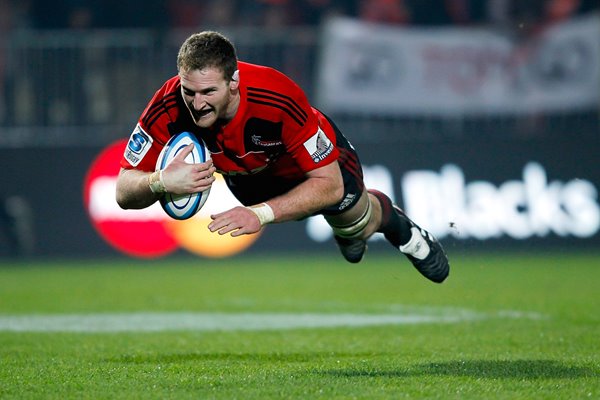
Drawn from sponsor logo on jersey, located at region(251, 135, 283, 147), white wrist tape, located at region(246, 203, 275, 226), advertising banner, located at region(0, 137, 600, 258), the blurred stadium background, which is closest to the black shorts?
sponsor logo on jersey, located at region(251, 135, 283, 147)

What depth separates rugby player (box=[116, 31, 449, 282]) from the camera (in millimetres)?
6008

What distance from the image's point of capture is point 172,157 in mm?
6129

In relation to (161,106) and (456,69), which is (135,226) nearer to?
(456,69)

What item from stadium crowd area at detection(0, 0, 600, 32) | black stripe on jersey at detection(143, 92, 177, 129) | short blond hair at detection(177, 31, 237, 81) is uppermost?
short blond hair at detection(177, 31, 237, 81)

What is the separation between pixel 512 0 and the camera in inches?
591

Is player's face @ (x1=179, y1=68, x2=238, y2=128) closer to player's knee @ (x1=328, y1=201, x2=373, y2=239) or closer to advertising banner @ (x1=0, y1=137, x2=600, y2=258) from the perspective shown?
player's knee @ (x1=328, y1=201, x2=373, y2=239)

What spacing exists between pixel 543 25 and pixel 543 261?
3.12 meters

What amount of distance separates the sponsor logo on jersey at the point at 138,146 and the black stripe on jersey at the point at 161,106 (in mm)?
90

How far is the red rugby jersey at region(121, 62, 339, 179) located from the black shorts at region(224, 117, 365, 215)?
64cm

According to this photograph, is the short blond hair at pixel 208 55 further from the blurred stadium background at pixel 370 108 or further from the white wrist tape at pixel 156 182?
the blurred stadium background at pixel 370 108

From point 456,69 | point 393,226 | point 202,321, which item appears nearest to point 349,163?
point 393,226

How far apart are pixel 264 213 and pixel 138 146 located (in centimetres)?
98

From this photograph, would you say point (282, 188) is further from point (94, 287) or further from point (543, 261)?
point (543, 261)

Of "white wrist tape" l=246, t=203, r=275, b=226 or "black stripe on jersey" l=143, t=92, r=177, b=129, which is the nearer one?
"white wrist tape" l=246, t=203, r=275, b=226
